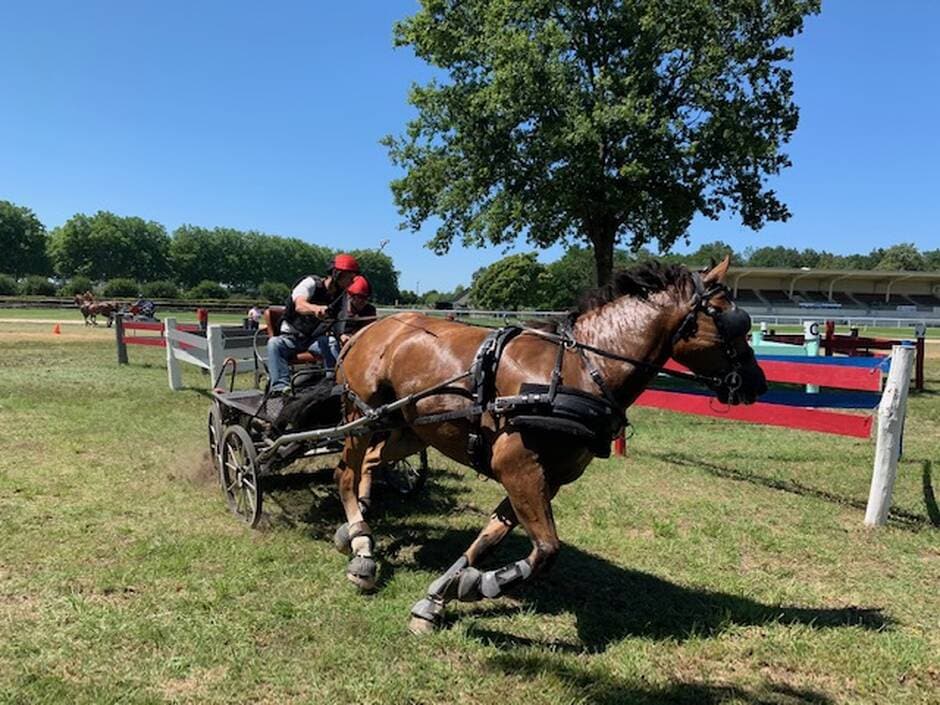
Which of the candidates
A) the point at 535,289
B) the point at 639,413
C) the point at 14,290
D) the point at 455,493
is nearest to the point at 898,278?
the point at 535,289

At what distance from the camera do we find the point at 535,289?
80562mm

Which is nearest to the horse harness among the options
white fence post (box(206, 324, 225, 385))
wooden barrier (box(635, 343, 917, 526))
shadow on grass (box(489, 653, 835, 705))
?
shadow on grass (box(489, 653, 835, 705))

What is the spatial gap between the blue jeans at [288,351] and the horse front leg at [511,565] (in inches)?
117

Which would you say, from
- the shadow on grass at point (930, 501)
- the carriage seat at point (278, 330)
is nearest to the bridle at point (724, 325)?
the shadow on grass at point (930, 501)

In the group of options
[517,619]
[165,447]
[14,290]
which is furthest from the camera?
[14,290]

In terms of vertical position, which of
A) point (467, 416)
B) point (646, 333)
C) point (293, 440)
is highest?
point (646, 333)

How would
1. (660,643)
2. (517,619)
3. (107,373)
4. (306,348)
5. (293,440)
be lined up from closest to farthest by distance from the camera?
(660,643), (517,619), (293,440), (306,348), (107,373)

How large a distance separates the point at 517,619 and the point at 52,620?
281 cm

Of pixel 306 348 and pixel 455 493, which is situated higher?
pixel 306 348

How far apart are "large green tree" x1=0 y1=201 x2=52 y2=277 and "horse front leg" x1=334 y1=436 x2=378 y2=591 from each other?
376 feet

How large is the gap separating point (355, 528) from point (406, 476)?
213 centimetres

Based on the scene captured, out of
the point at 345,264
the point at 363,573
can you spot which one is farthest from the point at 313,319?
the point at 363,573

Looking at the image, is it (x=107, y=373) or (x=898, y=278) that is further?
(x=898, y=278)

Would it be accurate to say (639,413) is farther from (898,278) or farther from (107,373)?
(898,278)
